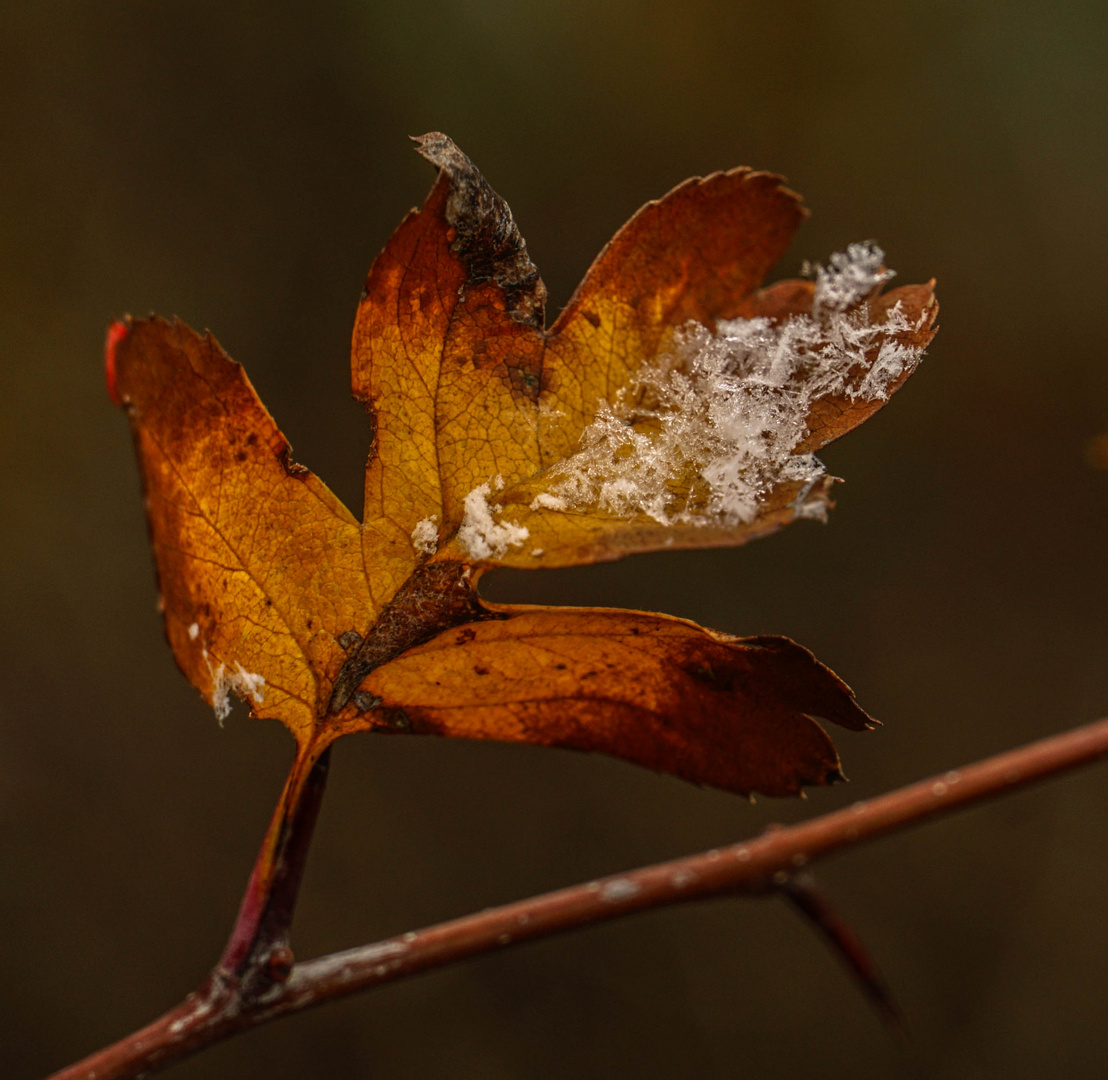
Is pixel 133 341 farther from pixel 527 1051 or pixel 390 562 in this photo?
pixel 527 1051

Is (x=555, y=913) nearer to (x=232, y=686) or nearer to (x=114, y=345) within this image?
(x=232, y=686)

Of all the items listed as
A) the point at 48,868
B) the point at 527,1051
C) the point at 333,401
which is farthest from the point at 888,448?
the point at 48,868

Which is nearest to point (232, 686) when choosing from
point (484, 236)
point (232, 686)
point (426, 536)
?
point (232, 686)

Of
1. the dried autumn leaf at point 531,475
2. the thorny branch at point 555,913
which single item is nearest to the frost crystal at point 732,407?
the dried autumn leaf at point 531,475

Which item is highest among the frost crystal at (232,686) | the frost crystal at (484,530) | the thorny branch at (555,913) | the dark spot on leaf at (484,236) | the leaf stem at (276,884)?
the dark spot on leaf at (484,236)

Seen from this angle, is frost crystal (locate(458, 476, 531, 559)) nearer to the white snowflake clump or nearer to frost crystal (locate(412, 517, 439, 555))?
frost crystal (locate(412, 517, 439, 555))

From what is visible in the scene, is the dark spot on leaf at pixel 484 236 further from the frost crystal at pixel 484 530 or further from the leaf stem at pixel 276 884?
the leaf stem at pixel 276 884
